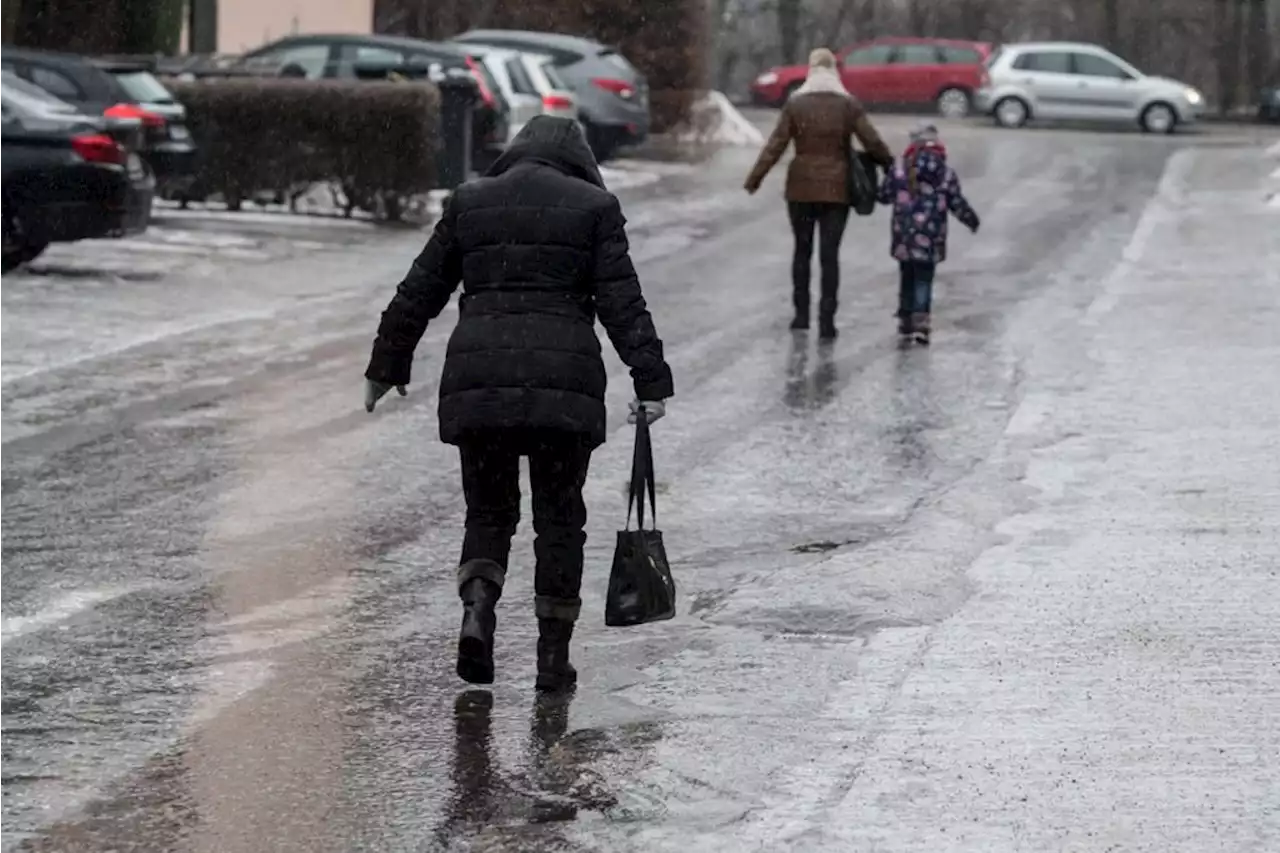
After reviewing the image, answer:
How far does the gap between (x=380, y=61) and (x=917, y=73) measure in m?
24.0

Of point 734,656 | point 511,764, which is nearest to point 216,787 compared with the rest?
point 511,764

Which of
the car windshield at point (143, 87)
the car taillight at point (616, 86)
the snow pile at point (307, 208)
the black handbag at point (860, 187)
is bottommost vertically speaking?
the snow pile at point (307, 208)

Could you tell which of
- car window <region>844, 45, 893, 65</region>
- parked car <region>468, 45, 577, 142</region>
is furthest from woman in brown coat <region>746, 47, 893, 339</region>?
car window <region>844, 45, 893, 65</region>

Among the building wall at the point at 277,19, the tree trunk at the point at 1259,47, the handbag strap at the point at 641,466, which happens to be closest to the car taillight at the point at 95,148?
the handbag strap at the point at 641,466

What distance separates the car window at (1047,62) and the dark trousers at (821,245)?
30826mm

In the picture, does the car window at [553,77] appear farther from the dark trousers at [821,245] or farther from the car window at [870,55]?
the car window at [870,55]

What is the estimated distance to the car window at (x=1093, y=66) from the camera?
4600cm

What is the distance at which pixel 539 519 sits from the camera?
721cm

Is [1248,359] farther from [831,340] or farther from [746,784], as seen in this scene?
[746,784]

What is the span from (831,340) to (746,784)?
30.8 ft

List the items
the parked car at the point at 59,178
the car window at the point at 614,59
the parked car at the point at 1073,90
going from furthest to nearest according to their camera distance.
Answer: the parked car at the point at 1073,90
the car window at the point at 614,59
the parked car at the point at 59,178

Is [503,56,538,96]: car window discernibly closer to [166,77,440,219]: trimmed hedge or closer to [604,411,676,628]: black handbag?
[166,77,440,219]: trimmed hedge

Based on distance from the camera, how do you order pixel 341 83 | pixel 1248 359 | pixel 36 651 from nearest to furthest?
pixel 36 651 < pixel 1248 359 < pixel 341 83

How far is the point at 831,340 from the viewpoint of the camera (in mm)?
15570
